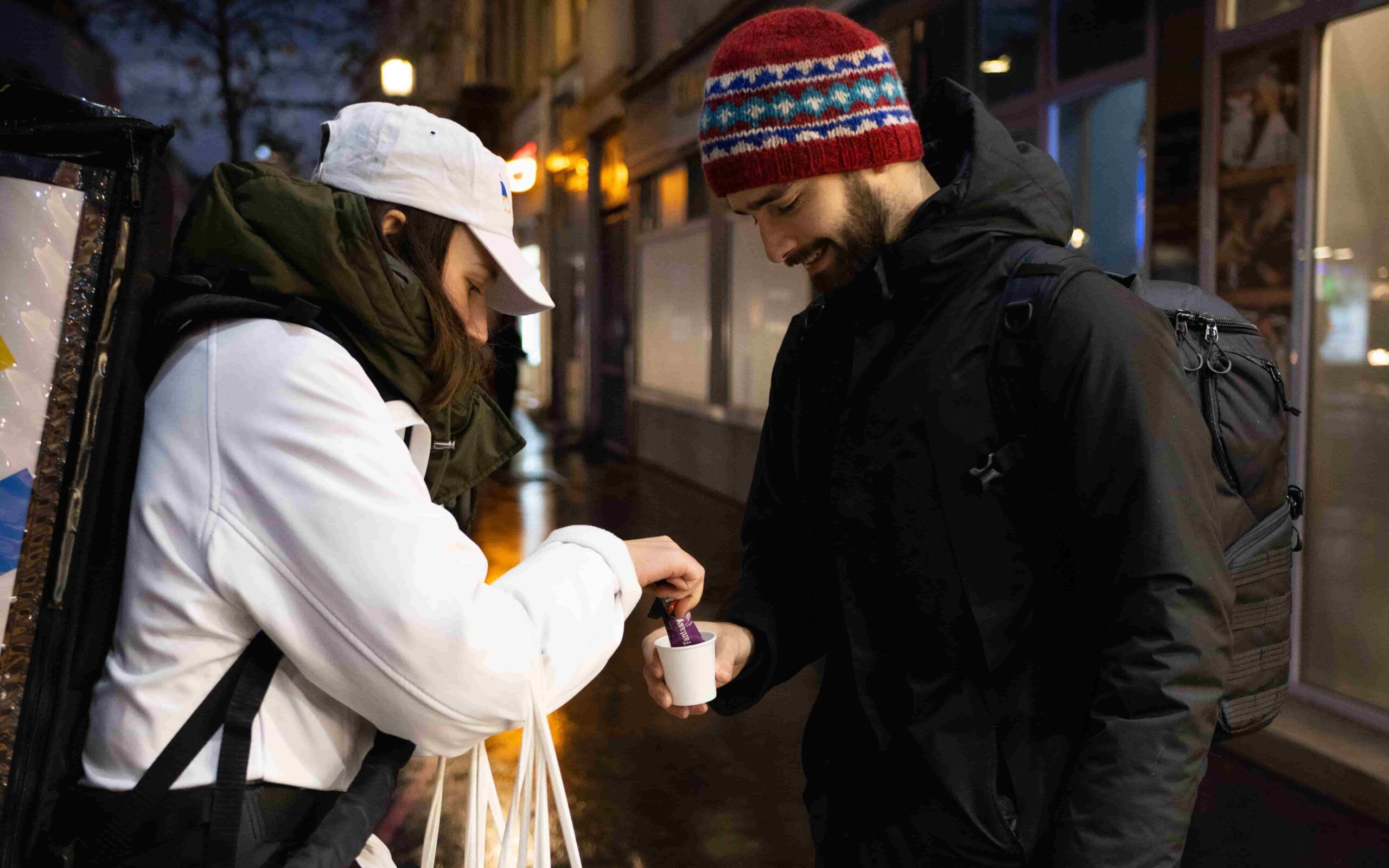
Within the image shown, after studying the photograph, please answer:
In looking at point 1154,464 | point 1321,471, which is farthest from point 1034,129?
point 1154,464

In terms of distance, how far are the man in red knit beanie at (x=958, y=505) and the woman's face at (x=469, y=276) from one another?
17.9 inches

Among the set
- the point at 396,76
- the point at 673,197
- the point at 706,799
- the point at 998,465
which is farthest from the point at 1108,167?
the point at 396,76

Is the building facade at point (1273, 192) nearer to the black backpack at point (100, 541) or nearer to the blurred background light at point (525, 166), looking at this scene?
the black backpack at point (100, 541)

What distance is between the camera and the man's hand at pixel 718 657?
196cm

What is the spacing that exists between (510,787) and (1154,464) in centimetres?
362

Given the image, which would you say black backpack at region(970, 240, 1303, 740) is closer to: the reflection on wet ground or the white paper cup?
the white paper cup

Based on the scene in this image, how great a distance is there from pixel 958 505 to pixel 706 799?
10.5 ft

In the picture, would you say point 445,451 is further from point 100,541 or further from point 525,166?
point 525,166

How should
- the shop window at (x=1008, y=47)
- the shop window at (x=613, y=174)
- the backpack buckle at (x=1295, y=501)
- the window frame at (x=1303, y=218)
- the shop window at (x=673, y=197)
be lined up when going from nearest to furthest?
the backpack buckle at (x=1295, y=501)
the window frame at (x=1303, y=218)
the shop window at (x=1008, y=47)
the shop window at (x=673, y=197)
the shop window at (x=613, y=174)

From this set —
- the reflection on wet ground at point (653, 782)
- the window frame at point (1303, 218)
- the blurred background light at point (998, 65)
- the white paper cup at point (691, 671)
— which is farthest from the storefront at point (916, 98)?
the reflection on wet ground at point (653, 782)

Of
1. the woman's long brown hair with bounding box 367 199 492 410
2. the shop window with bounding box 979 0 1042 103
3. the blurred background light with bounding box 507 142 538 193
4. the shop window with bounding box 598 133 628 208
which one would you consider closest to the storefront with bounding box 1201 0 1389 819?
the shop window with bounding box 979 0 1042 103

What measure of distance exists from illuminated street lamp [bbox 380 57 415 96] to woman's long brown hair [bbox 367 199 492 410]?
1545 centimetres

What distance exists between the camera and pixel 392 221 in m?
1.72

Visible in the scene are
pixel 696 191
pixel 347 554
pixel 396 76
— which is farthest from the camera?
pixel 396 76
